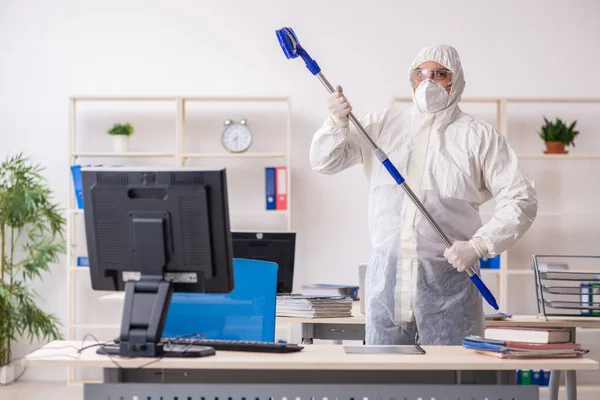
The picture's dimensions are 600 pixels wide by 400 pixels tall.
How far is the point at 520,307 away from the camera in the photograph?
5.72m

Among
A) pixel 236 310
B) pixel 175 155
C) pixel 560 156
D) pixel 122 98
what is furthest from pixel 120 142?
pixel 236 310

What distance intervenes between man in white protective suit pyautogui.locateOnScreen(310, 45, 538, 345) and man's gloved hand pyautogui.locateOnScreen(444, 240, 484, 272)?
0.06ft

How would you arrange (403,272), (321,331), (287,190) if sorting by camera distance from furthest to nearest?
(287,190) → (321,331) → (403,272)

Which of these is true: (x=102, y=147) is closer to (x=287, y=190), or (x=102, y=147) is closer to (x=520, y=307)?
(x=287, y=190)

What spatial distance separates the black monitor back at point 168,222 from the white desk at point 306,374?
20 cm

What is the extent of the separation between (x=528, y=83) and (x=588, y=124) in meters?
0.50

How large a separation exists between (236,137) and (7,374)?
7.18 ft

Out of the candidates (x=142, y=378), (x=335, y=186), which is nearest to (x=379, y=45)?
(x=335, y=186)

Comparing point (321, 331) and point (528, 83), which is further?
point (528, 83)

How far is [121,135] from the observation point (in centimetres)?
554

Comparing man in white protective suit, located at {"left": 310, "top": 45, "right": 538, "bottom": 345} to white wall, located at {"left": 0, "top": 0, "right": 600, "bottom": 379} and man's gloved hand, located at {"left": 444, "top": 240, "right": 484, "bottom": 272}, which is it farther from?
white wall, located at {"left": 0, "top": 0, "right": 600, "bottom": 379}

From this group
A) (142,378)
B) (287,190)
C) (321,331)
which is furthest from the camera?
(287,190)

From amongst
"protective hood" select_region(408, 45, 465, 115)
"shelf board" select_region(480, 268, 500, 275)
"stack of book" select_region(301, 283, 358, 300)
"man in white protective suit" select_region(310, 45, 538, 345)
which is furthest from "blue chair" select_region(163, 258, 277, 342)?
"shelf board" select_region(480, 268, 500, 275)

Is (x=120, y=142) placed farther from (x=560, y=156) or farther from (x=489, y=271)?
(x=560, y=156)
